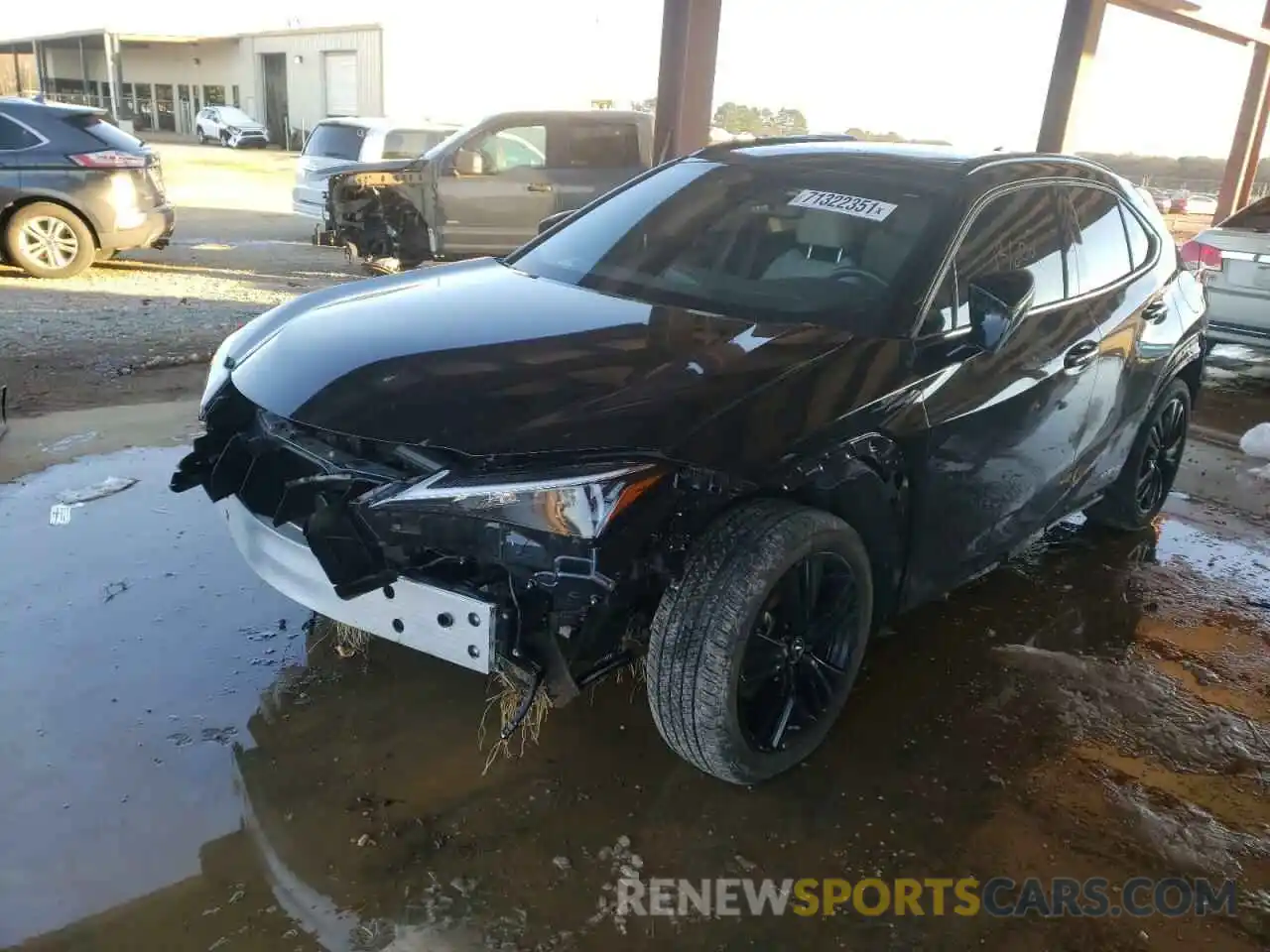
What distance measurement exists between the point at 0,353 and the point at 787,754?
5797 millimetres

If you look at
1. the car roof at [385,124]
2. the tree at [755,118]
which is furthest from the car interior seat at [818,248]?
the tree at [755,118]

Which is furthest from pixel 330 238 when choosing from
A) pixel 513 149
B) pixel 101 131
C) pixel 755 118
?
pixel 755 118

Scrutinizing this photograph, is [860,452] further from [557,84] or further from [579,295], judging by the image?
[557,84]

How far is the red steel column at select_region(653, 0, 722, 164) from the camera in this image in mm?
6570

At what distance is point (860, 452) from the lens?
2578 mm

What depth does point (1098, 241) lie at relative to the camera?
365 cm

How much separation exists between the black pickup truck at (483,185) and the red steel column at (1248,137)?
7.58m

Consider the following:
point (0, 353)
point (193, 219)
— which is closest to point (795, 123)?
point (193, 219)

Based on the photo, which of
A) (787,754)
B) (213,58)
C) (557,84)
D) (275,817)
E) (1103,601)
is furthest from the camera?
(213,58)

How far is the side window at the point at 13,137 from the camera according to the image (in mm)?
8719

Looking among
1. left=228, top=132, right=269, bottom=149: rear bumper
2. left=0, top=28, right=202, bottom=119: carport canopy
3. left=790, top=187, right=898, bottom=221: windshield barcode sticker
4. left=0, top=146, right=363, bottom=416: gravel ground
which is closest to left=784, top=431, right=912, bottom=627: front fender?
left=790, top=187, right=898, bottom=221: windshield barcode sticker

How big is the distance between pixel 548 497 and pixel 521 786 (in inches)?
35.6

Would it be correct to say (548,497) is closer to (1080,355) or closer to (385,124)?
(1080,355)

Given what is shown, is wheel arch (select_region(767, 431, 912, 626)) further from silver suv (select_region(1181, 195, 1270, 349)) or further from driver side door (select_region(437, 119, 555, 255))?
driver side door (select_region(437, 119, 555, 255))
